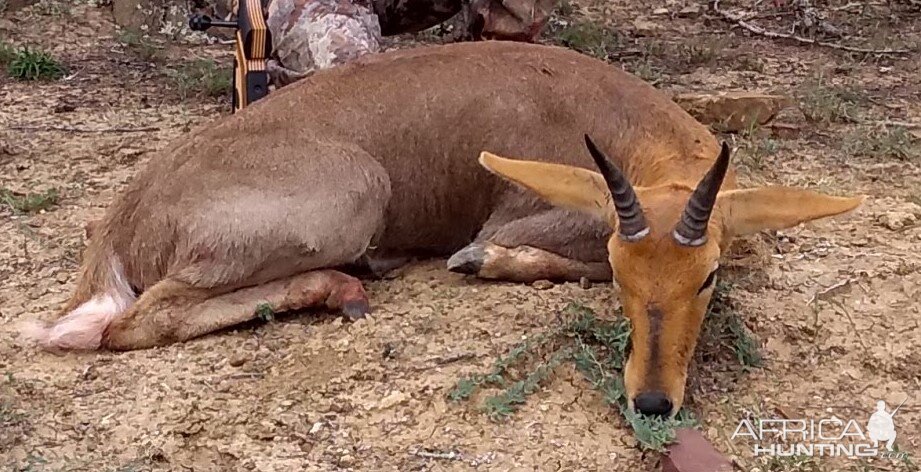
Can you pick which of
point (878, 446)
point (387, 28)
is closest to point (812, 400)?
point (878, 446)

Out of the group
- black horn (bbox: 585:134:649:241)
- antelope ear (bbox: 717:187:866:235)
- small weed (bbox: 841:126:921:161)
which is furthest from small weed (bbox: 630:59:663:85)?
black horn (bbox: 585:134:649:241)

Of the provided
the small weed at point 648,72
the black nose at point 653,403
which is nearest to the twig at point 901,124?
the small weed at point 648,72

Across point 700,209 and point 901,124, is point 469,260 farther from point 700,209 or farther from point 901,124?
point 901,124

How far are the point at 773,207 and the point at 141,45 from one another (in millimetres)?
7227

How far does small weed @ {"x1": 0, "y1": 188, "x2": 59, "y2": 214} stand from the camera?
6.94m

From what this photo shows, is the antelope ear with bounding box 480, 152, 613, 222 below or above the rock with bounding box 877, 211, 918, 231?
above

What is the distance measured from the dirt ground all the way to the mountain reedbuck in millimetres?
152

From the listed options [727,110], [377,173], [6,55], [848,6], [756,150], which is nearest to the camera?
[377,173]

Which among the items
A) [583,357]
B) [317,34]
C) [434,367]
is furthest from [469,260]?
[317,34]

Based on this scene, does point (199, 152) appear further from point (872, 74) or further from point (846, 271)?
point (872, 74)

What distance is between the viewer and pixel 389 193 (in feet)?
19.2

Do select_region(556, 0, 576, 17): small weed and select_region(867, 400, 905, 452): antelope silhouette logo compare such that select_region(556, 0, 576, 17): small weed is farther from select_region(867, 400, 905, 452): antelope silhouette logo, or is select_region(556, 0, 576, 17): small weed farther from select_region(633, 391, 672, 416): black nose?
select_region(633, 391, 672, 416): black nose

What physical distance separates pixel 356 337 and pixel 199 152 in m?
1.13

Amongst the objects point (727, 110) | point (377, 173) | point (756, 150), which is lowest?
point (756, 150)
